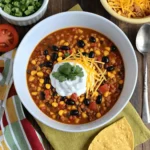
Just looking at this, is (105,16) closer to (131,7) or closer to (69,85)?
(131,7)

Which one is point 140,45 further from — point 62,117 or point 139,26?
point 62,117

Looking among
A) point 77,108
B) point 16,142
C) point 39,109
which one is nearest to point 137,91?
point 77,108

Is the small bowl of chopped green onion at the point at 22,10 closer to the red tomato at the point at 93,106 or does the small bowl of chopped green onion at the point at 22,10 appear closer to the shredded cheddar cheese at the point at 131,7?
the shredded cheddar cheese at the point at 131,7

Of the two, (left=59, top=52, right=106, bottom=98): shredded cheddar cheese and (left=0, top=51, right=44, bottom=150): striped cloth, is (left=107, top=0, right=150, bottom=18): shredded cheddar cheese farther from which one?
(left=0, top=51, right=44, bottom=150): striped cloth

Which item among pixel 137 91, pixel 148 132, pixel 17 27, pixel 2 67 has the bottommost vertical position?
pixel 148 132

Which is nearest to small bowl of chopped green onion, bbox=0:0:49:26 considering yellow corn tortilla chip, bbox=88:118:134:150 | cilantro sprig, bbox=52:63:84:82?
cilantro sprig, bbox=52:63:84:82
